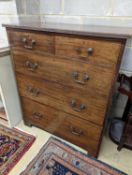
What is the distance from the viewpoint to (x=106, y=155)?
136cm

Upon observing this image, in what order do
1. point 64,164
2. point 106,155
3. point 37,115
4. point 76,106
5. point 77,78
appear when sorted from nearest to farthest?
point 77,78 < point 76,106 < point 64,164 < point 106,155 < point 37,115

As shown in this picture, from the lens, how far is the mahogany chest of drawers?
0.87 meters

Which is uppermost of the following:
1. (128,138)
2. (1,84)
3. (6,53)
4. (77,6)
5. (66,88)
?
(77,6)

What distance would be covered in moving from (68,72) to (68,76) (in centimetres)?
3

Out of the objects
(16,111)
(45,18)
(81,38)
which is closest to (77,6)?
(45,18)

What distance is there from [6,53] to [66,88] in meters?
0.67

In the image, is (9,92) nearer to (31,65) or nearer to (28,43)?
(31,65)

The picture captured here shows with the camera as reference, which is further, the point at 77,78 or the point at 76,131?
the point at 76,131

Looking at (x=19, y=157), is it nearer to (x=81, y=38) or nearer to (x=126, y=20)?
(x=81, y=38)

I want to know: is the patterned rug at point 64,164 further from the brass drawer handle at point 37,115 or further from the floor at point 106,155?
the brass drawer handle at point 37,115

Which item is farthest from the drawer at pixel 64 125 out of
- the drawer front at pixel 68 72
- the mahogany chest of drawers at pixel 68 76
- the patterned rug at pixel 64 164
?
the drawer front at pixel 68 72

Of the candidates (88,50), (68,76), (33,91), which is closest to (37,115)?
(33,91)

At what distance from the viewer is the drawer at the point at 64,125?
120 cm

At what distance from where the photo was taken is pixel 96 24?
4.18 feet
